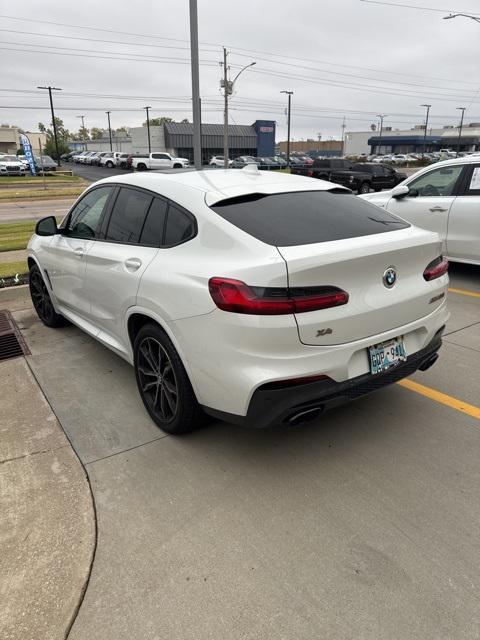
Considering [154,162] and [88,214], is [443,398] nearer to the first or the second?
[88,214]

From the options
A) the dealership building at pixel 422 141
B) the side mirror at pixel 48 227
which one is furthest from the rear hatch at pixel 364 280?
the dealership building at pixel 422 141

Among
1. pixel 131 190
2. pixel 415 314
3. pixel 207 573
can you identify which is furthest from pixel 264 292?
pixel 131 190

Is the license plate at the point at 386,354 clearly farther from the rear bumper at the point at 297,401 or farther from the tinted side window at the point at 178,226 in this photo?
the tinted side window at the point at 178,226

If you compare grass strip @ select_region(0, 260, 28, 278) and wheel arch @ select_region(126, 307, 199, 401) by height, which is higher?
wheel arch @ select_region(126, 307, 199, 401)

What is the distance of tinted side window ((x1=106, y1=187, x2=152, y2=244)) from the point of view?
350cm

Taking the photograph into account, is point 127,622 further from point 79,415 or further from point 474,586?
point 79,415

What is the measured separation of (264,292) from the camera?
96.7 inches

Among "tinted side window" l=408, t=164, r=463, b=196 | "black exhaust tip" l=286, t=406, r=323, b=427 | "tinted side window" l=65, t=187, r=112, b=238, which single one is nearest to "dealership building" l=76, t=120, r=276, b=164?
"tinted side window" l=408, t=164, r=463, b=196

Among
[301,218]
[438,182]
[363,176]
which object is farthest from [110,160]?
[301,218]

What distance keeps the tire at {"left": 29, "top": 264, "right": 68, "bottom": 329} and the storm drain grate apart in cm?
32

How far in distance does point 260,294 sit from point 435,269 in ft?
4.61

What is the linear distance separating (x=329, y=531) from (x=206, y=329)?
1.19 meters

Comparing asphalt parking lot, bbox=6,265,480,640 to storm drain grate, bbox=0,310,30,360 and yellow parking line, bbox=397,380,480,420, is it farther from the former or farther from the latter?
storm drain grate, bbox=0,310,30,360

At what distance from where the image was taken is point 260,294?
8.07ft
